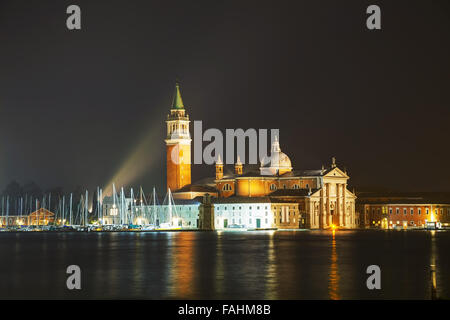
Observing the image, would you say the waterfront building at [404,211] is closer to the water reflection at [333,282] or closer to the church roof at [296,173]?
the church roof at [296,173]

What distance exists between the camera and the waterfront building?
4779 inches

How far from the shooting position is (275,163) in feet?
403

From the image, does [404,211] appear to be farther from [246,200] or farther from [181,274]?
[181,274]

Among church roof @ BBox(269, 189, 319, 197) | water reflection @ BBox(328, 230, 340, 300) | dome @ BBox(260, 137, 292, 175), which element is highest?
dome @ BBox(260, 137, 292, 175)

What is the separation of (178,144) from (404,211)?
33.7m

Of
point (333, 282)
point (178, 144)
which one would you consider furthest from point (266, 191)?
point (333, 282)

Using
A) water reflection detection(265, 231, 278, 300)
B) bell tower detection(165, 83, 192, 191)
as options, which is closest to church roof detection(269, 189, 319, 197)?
bell tower detection(165, 83, 192, 191)

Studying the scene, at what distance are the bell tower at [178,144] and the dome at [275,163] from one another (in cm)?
1209

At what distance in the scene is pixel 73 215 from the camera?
495 feet

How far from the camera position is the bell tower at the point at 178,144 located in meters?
126

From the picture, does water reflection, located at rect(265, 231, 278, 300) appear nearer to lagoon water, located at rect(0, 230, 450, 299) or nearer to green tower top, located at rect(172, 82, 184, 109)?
lagoon water, located at rect(0, 230, 450, 299)
